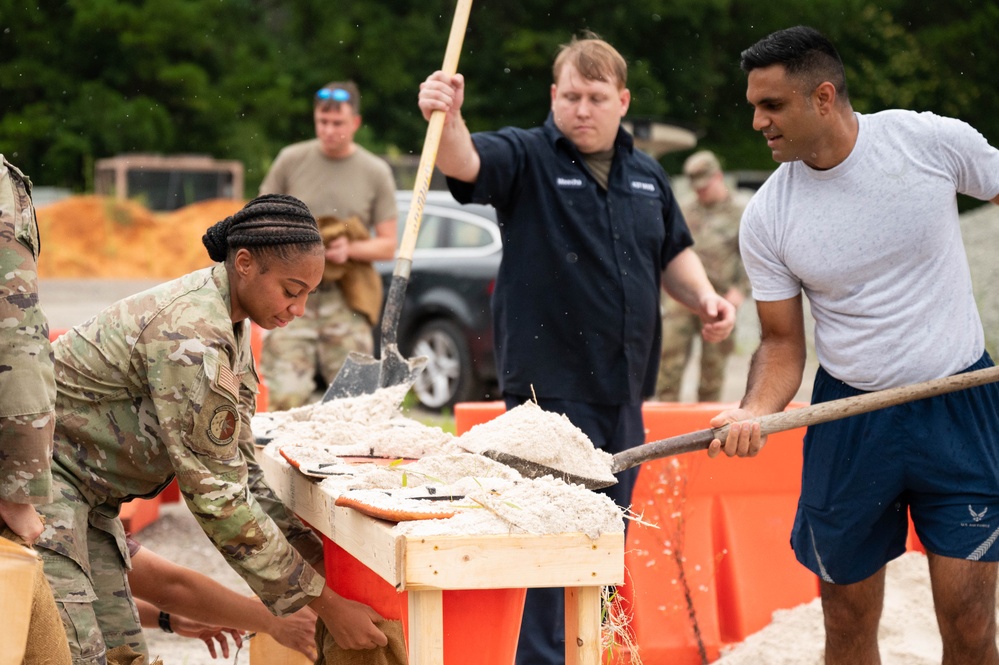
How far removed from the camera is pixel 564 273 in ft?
14.8

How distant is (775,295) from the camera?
3727 millimetres

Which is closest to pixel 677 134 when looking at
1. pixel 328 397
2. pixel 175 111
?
pixel 328 397

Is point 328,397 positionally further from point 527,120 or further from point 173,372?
point 527,120

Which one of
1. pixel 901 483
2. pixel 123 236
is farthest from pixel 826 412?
pixel 123 236

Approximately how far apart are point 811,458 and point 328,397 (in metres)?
1.71

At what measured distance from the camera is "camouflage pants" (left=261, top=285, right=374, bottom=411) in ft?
21.1

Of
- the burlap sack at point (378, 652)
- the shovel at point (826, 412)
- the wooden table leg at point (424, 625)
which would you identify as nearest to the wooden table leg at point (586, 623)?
the wooden table leg at point (424, 625)

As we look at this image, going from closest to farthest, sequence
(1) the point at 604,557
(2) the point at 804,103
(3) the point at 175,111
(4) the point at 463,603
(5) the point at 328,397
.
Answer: (1) the point at 604,557 → (4) the point at 463,603 → (2) the point at 804,103 → (5) the point at 328,397 → (3) the point at 175,111

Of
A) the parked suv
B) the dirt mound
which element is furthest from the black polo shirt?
the dirt mound

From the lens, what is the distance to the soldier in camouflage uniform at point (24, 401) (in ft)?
8.41

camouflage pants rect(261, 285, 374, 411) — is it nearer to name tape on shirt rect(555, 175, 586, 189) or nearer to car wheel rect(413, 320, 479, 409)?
name tape on shirt rect(555, 175, 586, 189)

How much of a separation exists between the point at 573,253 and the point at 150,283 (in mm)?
17564

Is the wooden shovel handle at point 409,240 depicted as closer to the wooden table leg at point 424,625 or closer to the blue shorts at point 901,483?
the blue shorts at point 901,483

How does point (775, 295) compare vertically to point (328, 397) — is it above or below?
above
